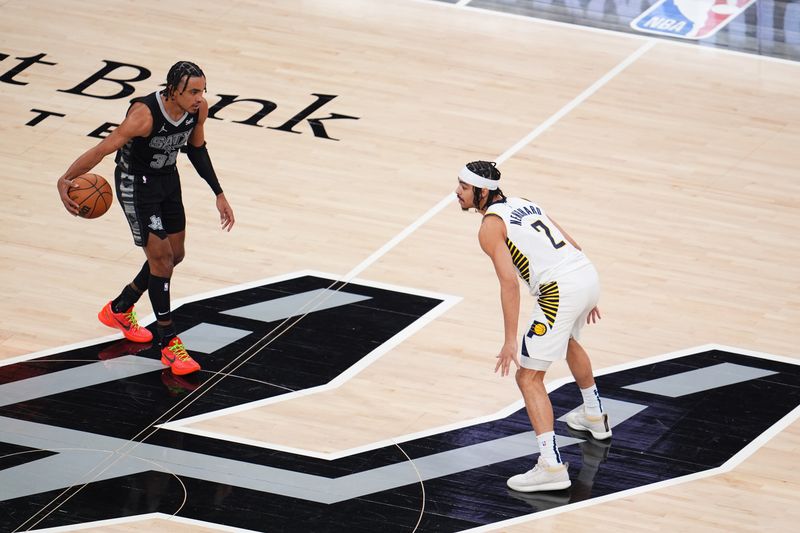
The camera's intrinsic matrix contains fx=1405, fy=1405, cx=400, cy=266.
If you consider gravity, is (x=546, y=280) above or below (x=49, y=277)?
above

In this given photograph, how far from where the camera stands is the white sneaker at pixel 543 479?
7496 mm

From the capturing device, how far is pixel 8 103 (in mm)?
12430

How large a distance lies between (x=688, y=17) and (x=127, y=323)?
848 centimetres

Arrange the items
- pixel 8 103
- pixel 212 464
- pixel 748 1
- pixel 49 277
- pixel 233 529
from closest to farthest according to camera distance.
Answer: pixel 233 529, pixel 212 464, pixel 49 277, pixel 8 103, pixel 748 1

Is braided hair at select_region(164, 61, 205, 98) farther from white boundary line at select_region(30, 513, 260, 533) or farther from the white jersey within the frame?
white boundary line at select_region(30, 513, 260, 533)

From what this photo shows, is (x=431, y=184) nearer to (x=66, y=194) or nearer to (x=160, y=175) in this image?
(x=160, y=175)

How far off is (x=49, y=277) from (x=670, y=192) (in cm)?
502

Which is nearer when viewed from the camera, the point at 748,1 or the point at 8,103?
the point at 8,103

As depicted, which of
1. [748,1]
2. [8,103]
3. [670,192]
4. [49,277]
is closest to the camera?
[49,277]

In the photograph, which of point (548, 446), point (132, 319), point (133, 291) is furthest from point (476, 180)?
point (132, 319)

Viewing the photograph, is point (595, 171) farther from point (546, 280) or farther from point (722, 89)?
point (546, 280)

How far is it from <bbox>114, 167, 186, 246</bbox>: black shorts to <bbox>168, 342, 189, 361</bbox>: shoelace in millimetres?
660

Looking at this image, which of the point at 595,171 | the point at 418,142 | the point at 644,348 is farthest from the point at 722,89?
the point at 644,348

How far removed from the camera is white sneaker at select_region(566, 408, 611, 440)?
8.03 metres
